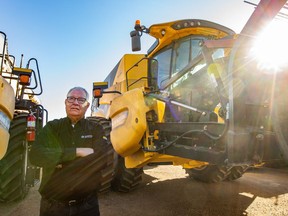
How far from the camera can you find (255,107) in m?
2.28

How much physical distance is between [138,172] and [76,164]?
98.3 inches

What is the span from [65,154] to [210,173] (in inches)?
173

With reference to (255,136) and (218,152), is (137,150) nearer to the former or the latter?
(218,152)

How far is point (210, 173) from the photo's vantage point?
18.8 feet

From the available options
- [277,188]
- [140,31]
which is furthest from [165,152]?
[277,188]

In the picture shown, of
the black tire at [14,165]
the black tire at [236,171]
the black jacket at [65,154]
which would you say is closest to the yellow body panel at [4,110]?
the black jacket at [65,154]

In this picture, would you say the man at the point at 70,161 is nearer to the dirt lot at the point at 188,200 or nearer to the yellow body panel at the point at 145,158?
the yellow body panel at the point at 145,158

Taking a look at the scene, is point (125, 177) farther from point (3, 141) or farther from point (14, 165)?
point (3, 141)

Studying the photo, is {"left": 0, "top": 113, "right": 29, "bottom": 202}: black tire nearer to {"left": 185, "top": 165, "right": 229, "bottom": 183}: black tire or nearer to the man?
the man

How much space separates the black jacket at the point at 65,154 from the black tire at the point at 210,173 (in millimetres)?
3788

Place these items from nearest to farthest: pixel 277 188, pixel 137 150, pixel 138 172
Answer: pixel 137 150 < pixel 138 172 < pixel 277 188

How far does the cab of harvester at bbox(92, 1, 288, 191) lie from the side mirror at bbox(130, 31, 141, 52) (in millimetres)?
16

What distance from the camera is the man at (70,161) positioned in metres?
2.10

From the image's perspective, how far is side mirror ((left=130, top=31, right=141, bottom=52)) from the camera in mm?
3863
